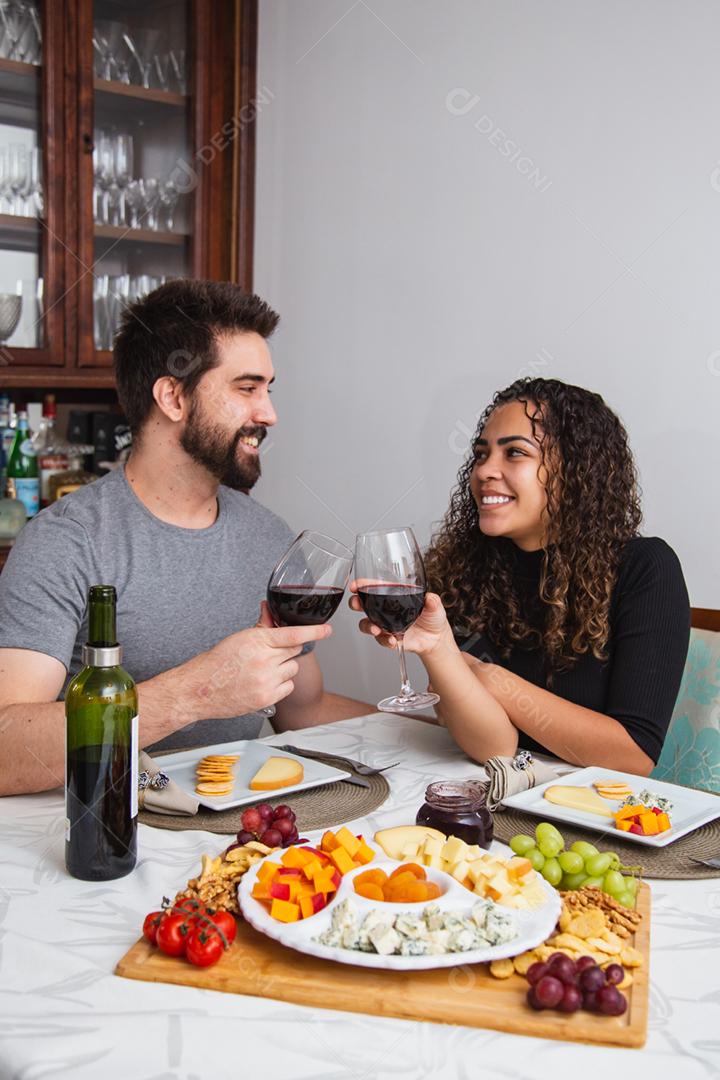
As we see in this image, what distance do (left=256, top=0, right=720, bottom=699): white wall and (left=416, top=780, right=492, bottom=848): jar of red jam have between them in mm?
1268

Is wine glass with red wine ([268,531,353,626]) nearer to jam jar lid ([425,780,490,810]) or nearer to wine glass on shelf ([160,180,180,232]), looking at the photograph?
jam jar lid ([425,780,490,810])

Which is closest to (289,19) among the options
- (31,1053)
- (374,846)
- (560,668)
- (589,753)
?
(560,668)

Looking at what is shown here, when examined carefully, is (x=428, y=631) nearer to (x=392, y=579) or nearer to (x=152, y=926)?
(x=392, y=579)

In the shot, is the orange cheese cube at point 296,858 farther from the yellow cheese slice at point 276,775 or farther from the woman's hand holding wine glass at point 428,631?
the woman's hand holding wine glass at point 428,631

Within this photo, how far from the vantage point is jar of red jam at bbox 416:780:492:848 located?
1194 mm

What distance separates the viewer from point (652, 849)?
1241 millimetres

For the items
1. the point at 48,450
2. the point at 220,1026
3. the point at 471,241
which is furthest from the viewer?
the point at 48,450

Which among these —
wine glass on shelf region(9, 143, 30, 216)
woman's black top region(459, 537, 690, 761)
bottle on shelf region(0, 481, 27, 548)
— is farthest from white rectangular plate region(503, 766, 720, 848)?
wine glass on shelf region(9, 143, 30, 216)

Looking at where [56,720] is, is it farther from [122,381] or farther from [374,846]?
[122,381]

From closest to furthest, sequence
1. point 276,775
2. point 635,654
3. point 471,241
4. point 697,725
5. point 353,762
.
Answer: point 276,775, point 353,762, point 635,654, point 697,725, point 471,241

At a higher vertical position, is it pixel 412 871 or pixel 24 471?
pixel 24 471

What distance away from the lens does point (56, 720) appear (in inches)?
56.3

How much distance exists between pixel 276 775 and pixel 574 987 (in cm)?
61

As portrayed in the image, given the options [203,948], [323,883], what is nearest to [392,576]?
[323,883]
